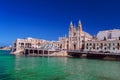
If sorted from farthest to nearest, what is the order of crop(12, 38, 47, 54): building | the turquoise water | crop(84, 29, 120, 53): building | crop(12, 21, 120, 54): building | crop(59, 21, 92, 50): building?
crop(12, 38, 47, 54): building
crop(59, 21, 92, 50): building
crop(12, 21, 120, 54): building
crop(84, 29, 120, 53): building
the turquoise water

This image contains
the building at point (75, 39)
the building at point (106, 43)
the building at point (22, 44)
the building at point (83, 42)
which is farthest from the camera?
the building at point (22, 44)

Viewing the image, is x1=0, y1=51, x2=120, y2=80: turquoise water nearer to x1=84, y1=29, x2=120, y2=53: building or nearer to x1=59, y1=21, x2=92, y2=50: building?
x1=84, y1=29, x2=120, y2=53: building

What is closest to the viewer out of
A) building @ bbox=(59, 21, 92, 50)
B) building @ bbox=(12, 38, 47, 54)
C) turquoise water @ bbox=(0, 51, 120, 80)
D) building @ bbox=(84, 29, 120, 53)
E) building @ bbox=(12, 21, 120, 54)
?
turquoise water @ bbox=(0, 51, 120, 80)

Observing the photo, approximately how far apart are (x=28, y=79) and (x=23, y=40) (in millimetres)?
101978

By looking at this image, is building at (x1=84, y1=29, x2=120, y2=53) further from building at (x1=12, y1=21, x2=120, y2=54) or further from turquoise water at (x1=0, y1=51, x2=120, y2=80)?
turquoise water at (x1=0, y1=51, x2=120, y2=80)

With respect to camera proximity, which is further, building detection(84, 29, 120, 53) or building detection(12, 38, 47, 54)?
building detection(12, 38, 47, 54)

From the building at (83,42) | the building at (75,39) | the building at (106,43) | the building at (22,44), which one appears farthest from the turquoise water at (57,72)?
the building at (22,44)

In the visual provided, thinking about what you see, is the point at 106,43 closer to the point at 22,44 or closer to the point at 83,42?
the point at 83,42

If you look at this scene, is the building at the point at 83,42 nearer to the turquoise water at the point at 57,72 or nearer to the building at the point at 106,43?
the building at the point at 106,43

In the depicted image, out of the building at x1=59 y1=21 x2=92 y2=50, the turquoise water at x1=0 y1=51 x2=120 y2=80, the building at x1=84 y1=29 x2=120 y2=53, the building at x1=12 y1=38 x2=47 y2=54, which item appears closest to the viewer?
the turquoise water at x1=0 y1=51 x2=120 y2=80

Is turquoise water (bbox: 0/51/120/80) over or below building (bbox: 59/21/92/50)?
below

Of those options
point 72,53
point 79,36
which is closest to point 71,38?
point 79,36

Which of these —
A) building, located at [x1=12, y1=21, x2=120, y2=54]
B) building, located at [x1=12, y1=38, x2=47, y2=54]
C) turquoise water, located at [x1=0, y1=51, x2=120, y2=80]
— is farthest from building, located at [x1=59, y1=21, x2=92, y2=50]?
turquoise water, located at [x1=0, y1=51, x2=120, y2=80]

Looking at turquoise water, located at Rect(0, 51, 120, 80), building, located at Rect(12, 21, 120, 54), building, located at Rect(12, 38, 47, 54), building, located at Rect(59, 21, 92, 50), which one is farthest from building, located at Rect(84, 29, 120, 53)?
turquoise water, located at Rect(0, 51, 120, 80)
